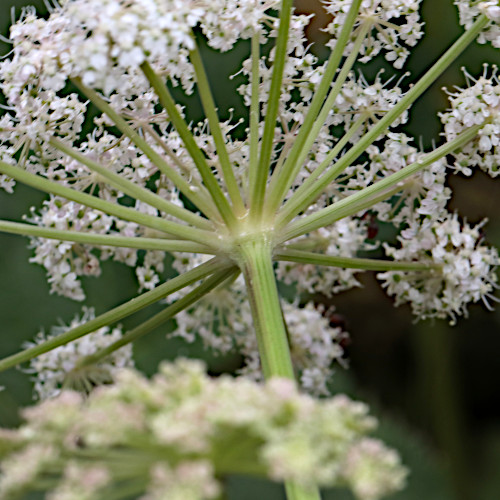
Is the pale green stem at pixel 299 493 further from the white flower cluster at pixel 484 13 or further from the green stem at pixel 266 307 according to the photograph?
the white flower cluster at pixel 484 13

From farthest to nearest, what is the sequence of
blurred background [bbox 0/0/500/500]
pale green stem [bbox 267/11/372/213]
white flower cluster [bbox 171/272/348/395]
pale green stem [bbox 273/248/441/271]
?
blurred background [bbox 0/0/500/500], white flower cluster [bbox 171/272/348/395], pale green stem [bbox 273/248/441/271], pale green stem [bbox 267/11/372/213]

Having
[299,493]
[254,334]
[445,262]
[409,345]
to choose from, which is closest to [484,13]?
[445,262]

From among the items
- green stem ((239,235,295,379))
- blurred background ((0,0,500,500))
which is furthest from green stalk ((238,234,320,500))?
blurred background ((0,0,500,500))

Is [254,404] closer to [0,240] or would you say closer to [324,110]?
[324,110]

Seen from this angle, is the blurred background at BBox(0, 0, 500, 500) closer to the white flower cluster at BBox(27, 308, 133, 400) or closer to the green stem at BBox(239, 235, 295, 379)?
the white flower cluster at BBox(27, 308, 133, 400)

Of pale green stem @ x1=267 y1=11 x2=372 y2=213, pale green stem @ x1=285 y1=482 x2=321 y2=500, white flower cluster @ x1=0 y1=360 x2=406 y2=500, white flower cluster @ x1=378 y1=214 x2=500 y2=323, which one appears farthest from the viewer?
white flower cluster @ x1=378 y1=214 x2=500 y2=323

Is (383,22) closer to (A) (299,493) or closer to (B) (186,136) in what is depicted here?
(B) (186,136)
